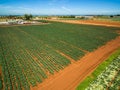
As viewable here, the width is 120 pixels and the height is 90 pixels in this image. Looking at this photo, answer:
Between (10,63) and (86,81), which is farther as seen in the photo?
(10,63)

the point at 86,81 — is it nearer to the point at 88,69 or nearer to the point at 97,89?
the point at 97,89

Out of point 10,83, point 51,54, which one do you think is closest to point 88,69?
point 51,54

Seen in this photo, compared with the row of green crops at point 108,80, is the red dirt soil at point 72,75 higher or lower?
lower

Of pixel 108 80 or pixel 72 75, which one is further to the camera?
pixel 72 75

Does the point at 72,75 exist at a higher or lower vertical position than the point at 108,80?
lower

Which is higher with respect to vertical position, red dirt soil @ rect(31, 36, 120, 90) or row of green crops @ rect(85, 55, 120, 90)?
row of green crops @ rect(85, 55, 120, 90)

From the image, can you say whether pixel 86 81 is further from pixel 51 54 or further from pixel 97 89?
pixel 51 54

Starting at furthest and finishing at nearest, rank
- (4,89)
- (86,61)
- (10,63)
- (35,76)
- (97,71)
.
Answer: (86,61)
(10,63)
(97,71)
(35,76)
(4,89)

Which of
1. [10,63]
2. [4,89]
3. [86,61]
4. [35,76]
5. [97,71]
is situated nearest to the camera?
[4,89]

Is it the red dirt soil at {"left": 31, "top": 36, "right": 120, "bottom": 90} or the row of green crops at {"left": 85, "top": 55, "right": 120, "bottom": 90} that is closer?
the row of green crops at {"left": 85, "top": 55, "right": 120, "bottom": 90}

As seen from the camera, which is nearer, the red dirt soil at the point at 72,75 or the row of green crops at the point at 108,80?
the row of green crops at the point at 108,80
